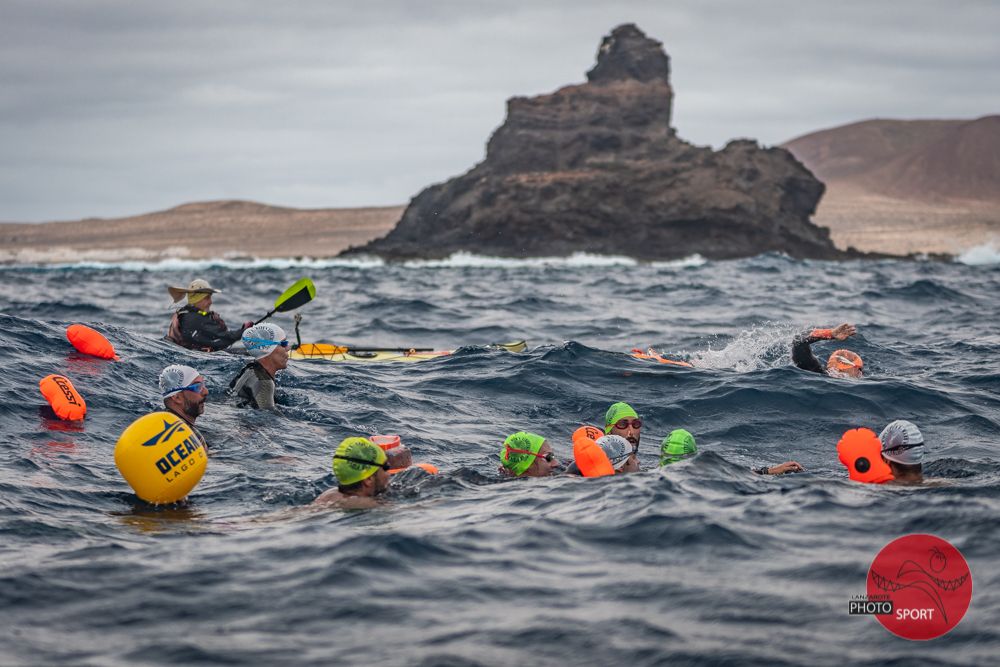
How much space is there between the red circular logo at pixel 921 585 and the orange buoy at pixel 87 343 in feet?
37.6

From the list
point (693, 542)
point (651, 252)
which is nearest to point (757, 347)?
point (693, 542)

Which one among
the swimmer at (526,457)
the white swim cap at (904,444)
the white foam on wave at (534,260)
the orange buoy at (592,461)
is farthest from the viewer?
the white foam on wave at (534,260)

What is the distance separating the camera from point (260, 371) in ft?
40.3

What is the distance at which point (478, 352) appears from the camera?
1775cm

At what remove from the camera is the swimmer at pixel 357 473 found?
8742 millimetres

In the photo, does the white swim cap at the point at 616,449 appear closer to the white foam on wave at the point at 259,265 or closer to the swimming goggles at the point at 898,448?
the swimming goggles at the point at 898,448

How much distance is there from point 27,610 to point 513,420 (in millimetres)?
7926

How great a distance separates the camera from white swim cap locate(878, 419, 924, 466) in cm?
898

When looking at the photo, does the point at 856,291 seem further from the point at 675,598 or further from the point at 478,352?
the point at 675,598

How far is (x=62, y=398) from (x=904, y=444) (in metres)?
8.66

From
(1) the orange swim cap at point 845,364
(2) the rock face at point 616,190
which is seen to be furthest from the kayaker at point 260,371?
(2) the rock face at point 616,190

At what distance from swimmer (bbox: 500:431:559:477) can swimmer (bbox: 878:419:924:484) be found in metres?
2.99

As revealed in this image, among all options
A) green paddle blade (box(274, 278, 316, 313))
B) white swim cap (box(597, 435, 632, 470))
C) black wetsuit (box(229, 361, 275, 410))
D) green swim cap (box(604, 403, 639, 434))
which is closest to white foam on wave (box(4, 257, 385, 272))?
green paddle blade (box(274, 278, 316, 313))

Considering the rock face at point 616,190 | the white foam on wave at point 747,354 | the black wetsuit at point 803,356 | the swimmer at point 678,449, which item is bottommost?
the swimmer at point 678,449
